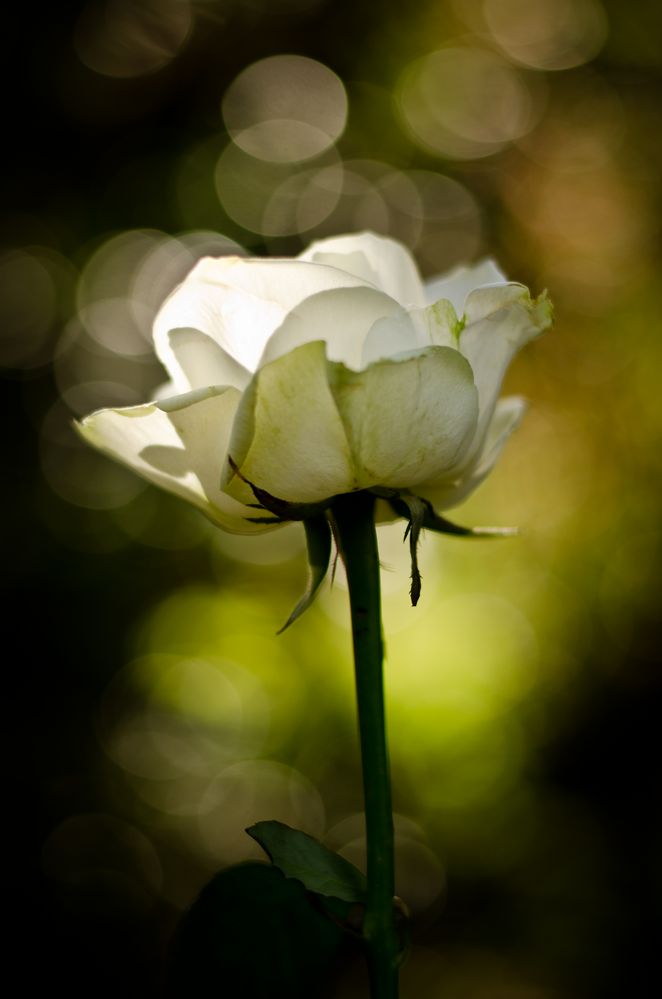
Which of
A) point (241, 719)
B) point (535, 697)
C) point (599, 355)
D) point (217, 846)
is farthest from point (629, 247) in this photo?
point (217, 846)

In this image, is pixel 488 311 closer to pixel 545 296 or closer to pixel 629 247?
pixel 545 296

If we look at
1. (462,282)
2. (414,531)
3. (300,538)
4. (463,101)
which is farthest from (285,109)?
(414,531)

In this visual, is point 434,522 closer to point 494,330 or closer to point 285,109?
point 494,330

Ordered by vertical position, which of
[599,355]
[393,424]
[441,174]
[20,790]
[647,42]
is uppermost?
[647,42]

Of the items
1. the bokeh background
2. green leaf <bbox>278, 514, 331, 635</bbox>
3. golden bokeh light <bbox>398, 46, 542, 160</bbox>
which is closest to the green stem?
green leaf <bbox>278, 514, 331, 635</bbox>

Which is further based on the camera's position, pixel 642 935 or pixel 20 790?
pixel 20 790

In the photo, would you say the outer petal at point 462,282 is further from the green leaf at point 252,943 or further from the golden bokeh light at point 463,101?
the golden bokeh light at point 463,101
